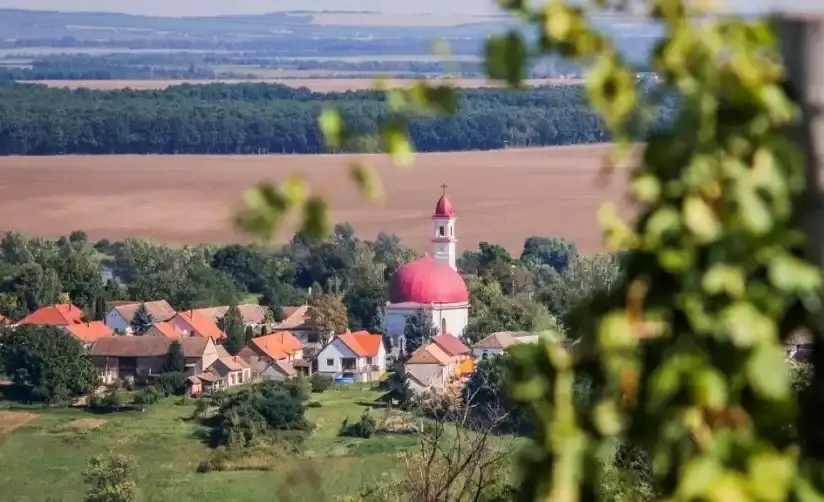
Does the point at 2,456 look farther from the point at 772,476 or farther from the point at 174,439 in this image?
the point at 772,476

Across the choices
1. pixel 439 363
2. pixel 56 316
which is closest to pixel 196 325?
pixel 56 316

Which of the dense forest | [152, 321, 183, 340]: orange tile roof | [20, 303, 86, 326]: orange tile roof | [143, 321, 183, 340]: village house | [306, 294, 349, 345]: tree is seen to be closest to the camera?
[143, 321, 183, 340]: village house

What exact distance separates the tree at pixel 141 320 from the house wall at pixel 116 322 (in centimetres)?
24

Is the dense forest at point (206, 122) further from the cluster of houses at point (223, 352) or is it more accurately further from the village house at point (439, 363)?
the village house at point (439, 363)

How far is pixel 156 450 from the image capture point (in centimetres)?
1978

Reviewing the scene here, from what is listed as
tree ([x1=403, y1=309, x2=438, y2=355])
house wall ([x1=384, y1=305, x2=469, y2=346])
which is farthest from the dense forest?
tree ([x1=403, y1=309, x2=438, y2=355])

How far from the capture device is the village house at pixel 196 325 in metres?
29.3

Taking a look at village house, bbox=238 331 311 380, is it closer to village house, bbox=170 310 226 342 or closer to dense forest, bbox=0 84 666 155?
village house, bbox=170 310 226 342

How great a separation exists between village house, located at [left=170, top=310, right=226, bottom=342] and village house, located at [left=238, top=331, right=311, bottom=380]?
1129mm

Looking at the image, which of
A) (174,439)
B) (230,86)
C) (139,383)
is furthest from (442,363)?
(230,86)

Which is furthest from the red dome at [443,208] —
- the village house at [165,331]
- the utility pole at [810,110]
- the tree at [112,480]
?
the utility pole at [810,110]

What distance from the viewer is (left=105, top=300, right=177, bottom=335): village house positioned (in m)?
30.2

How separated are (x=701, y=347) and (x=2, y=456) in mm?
21002

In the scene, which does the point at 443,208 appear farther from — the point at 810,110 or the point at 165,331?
the point at 810,110
